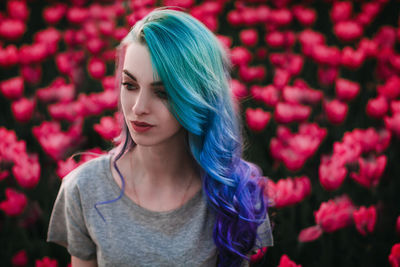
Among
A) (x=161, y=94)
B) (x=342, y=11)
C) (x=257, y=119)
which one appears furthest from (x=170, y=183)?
(x=342, y=11)

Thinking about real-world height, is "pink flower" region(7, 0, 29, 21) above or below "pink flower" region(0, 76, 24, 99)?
above

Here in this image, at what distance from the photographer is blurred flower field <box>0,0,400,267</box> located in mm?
2049

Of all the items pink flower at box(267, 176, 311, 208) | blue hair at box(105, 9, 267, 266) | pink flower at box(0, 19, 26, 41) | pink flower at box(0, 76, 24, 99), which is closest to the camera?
blue hair at box(105, 9, 267, 266)

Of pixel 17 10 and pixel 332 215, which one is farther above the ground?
pixel 17 10

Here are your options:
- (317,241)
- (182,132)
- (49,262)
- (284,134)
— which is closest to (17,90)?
(49,262)

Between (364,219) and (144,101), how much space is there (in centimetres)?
133

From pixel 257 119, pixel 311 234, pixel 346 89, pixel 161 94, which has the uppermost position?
pixel 161 94

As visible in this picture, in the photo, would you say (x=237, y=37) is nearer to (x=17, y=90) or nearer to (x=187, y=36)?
(x=17, y=90)

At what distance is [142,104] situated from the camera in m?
1.26

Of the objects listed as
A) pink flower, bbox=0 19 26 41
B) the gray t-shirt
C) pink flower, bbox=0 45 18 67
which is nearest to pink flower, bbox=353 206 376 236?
the gray t-shirt

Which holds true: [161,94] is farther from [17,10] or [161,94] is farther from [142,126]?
[17,10]

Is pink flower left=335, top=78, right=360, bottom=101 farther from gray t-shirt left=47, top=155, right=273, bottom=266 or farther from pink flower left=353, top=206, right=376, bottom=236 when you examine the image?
gray t-shirt left=47, top=155, right=273, bottom=266

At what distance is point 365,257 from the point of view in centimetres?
201

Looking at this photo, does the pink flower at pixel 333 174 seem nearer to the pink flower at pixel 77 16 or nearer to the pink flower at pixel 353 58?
the pink flower at pixel 353 58
